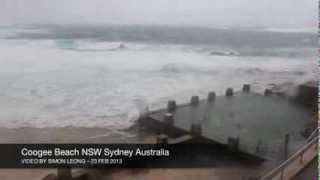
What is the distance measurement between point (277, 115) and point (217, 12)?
547mm

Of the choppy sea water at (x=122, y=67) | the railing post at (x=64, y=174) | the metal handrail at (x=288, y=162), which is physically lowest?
the railing post at (x=64, y=174)

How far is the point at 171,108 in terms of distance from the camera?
1.79 meters

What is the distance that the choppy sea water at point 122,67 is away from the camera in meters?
1.77

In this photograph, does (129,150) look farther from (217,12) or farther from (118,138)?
(217,12)

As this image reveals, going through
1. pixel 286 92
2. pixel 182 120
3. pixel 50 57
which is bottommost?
pixel 182 120

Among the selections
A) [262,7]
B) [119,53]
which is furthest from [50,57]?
[262,7]

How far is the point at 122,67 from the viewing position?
1.80m
